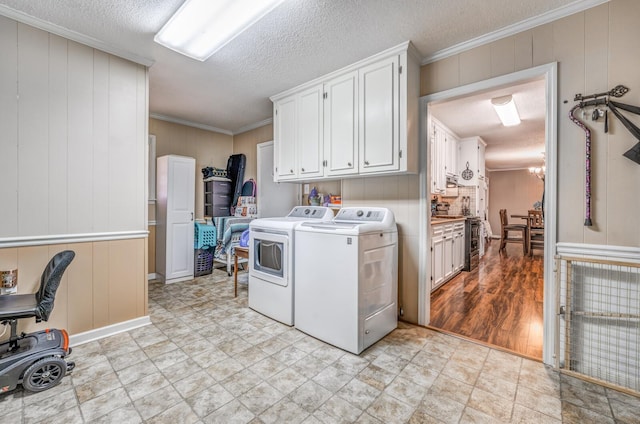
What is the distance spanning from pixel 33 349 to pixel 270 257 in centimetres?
174

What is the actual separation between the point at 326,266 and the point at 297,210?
43.5 inches

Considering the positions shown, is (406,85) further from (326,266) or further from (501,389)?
(501,389)

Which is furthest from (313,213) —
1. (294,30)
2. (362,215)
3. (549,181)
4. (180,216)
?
(180,216)

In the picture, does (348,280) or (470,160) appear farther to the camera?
(470,160)

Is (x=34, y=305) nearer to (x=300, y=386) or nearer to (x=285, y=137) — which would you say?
(x=300, y=386)

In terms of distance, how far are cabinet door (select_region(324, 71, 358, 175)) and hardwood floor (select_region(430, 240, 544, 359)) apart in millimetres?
1806

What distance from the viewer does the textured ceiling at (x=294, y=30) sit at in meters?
1.93

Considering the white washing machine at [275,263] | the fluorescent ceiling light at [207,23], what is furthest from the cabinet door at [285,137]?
the fluorescent ceiling light at [207,23]

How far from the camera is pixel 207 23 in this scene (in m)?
2.02

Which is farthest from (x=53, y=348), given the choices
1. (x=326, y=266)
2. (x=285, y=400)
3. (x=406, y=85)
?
(x=406, y=85)

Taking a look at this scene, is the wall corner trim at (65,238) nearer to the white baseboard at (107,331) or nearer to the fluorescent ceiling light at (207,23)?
the white baseboard at (107,331)

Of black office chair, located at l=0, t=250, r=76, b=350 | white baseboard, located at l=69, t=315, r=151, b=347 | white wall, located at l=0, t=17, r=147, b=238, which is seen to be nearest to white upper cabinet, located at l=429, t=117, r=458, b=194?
white wall, located at l=0, t=17, r=147, b=238

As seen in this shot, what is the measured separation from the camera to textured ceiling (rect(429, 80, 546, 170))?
3.38 meters

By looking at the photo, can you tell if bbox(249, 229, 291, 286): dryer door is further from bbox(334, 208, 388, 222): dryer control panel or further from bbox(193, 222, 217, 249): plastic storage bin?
bbox(193, 222, 217, 249): plastic storage bin
